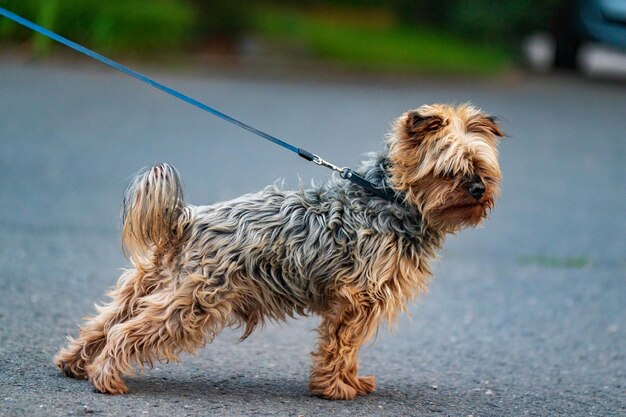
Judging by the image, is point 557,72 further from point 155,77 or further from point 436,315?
point 436,315

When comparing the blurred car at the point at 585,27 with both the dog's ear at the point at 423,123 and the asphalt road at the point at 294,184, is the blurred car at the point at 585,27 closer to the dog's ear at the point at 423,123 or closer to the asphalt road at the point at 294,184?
the asphalt road at the point at 294,184

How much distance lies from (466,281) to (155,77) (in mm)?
10479

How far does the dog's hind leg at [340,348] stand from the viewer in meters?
5.49

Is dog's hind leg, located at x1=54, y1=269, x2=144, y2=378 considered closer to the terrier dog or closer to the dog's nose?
the terrier dog

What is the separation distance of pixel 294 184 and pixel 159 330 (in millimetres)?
6266

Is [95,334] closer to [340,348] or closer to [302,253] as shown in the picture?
[302,253]

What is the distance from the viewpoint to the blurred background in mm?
19797

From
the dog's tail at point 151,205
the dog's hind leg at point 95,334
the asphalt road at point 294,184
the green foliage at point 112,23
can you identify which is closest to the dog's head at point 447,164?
the asphalt road at point 294,184

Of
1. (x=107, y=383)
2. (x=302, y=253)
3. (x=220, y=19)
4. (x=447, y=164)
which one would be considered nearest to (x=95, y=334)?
(x=107, y=383)

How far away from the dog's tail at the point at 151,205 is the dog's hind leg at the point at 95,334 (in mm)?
300

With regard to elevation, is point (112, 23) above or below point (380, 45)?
below

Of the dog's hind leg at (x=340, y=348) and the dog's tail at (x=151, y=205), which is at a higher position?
the dog's tail at (x=151, y=205)

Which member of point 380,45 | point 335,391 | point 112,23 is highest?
point 380,45

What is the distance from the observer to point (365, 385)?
5.75 meters
